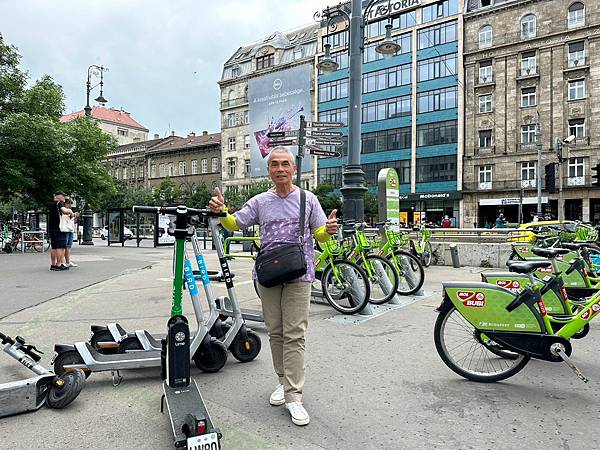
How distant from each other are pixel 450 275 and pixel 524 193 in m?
33.0

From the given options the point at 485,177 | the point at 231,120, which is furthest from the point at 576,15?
the point at 231,120

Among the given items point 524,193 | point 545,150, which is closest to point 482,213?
point 524,193

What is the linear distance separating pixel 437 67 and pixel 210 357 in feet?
151

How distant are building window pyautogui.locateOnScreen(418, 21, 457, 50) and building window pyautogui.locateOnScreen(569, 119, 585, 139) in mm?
Answer: 13035

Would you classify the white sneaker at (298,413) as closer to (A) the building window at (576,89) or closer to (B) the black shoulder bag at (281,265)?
(B) the black shoulder bag at (281,265)

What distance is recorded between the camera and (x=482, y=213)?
4306cm

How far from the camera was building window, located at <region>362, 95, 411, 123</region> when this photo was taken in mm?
47297

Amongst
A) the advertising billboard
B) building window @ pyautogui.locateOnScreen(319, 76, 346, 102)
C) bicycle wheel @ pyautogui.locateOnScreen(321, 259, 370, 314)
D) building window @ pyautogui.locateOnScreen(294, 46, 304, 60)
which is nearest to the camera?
bicycle wheel @ pyautogui.locateOnScreen(321, 259, 370, 314)

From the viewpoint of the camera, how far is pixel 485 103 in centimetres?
4275

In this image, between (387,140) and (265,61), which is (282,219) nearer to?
(387,140)

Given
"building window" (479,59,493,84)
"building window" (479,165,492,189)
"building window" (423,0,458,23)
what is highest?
"building window" (423,0,458,23)

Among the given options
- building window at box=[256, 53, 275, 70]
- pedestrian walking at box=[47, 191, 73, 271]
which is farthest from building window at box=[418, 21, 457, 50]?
pedestrian walking at box=[47, 191, 73, 271]

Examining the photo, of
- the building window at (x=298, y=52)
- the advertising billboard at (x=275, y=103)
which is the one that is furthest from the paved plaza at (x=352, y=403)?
the building window at (x=298, y=52)

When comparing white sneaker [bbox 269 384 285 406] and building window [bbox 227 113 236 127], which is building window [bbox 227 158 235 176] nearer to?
building window [bbox 227 113 236 127]
